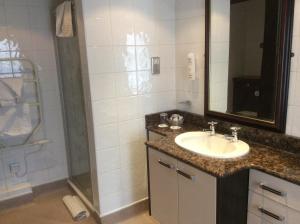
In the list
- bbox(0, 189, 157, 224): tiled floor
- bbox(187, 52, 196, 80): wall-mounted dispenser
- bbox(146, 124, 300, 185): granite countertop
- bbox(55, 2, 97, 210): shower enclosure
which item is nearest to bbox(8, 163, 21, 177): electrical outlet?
bbox(0, 189, 157, 224): tiled floor

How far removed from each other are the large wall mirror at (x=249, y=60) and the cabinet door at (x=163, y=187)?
0.57m

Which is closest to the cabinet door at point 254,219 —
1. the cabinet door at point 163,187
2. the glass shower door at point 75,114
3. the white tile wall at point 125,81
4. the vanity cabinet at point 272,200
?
the vanity cabinet at point 272,200

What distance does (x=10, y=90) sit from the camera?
89.6 inches

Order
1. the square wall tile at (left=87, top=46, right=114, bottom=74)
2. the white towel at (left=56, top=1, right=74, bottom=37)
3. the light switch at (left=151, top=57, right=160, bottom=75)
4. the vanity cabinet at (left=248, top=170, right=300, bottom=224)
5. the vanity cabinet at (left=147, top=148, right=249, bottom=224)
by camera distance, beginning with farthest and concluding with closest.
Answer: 1. the light switch at (left=151, top=57, right=160, bottom=75)
2. the white towel at (left=56, top=1, right=74, bottom=37)
3. the square wall tile at (left=87, top=46, right=114, bottom=74)
4. the vanity cabinet at (left=147, top=148, right=249, bottom=224)
5. the vanity cabinet at (left=248, top=170, right=300, bottom=224)

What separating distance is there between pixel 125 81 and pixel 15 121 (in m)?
1.07

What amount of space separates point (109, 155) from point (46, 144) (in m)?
0.93

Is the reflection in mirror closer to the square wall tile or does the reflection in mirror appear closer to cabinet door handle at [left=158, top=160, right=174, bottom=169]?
cabinet door handle at [left=158, top=160, right=174, bottom=169]

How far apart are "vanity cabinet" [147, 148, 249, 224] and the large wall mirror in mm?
480

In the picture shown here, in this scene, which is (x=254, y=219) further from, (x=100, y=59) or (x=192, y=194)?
(x=100, y=59)

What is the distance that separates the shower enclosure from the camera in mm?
2092

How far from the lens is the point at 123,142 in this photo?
2131 mm

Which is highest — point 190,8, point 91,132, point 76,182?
point 190,8

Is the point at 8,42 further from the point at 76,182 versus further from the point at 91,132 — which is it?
the point at 76,182

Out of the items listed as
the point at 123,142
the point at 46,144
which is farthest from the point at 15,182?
the point at 123,142
